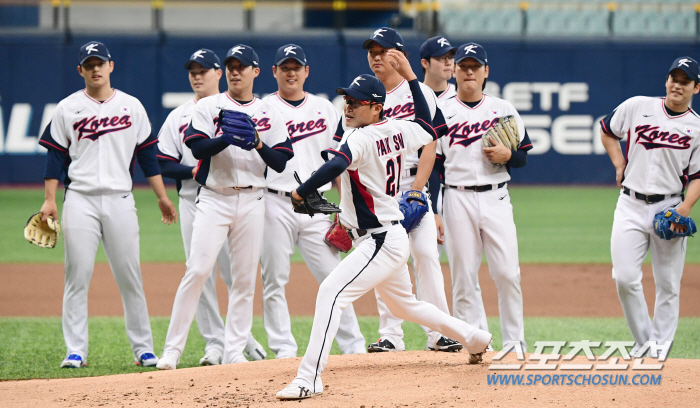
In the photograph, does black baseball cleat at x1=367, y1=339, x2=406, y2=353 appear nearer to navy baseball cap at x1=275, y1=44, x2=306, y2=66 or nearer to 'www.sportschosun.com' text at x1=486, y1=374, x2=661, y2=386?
'www.sportschosun.com' text at x1=486, y1=374, x2=661, y2=386

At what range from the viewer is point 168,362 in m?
4.79

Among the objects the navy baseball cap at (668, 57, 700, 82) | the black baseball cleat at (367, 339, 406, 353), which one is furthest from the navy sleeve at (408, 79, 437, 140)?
the navy baseball cap at (668, 57, 700, 82)

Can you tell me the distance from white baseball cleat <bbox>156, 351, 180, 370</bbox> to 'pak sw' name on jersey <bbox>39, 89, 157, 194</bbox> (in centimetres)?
119

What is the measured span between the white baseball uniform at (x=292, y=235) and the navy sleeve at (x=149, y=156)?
82 cm

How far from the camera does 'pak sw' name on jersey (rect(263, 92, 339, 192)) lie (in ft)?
17.9

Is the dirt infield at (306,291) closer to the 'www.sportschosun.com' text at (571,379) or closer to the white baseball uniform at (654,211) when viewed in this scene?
the white baseball uniform at (654,211)

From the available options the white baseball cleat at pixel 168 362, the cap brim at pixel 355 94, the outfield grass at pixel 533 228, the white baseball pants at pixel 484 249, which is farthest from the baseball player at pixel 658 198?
the outfield grass at pixel 533 228

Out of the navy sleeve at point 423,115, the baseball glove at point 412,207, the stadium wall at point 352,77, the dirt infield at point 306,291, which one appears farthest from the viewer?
the stadium wall at point 352,77

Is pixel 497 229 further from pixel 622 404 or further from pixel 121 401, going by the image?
pixel 121 401

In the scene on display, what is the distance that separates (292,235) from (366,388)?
1.72 metres

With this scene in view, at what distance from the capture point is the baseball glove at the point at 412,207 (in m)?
4.54

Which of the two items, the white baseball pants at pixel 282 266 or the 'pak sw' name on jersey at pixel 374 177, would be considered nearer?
the 'pak sw' name on jersey at pixel 374 177

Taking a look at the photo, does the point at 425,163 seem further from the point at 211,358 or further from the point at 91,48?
the point at 91,48

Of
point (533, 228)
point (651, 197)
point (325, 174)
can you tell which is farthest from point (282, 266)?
point (533, 228)
